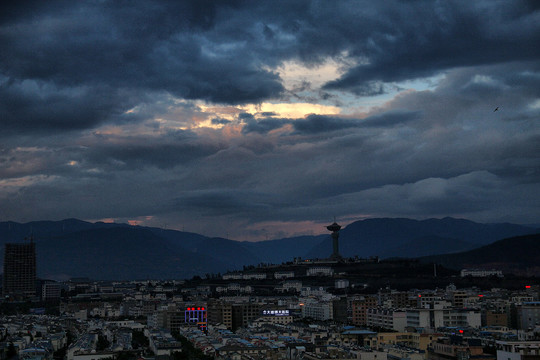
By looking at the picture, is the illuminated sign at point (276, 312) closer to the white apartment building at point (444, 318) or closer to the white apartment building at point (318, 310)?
the white apartment building at point (318, 310)

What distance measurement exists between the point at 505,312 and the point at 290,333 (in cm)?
3315

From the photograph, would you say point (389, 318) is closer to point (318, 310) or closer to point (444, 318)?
point (444, 318)

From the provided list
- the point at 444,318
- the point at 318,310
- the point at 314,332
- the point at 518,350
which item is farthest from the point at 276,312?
the point at 518,350

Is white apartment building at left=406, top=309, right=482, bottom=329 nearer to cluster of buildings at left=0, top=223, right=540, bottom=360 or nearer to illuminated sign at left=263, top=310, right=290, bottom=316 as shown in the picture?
cluster of buildings at left=0, top=223, right=540, bottom=360

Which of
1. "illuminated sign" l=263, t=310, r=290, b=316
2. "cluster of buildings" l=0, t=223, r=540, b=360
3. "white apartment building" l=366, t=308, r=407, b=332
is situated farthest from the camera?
"illuminated sign" l=263, t=310, r=290, b=316

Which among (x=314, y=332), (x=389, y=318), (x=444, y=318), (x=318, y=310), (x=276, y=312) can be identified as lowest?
(x=314, y=332)

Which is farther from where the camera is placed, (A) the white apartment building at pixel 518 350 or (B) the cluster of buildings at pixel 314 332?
(B) the cluster of buildings at pixel 314 332

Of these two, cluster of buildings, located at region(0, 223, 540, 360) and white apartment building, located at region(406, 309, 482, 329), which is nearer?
cluster of buildings, located at region(0, 223, 540, 360)

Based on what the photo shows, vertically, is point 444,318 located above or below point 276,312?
above

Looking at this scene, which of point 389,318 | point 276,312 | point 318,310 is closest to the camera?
point 389,318

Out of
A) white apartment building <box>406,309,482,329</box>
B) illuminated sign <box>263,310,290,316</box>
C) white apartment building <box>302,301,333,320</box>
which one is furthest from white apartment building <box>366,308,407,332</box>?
illuminated sign <box>263,310,290,316</box>

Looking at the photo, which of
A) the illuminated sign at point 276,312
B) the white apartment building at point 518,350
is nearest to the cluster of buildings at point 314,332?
the white apartment building at point 518,350

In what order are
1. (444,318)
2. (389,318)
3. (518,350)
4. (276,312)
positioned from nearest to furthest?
(518,350) → (444,318) → (389,318) → (276,312)

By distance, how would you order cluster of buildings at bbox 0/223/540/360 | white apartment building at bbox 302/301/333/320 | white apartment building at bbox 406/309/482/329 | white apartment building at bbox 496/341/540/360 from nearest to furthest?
white apartment building at bbox 496/341/540/360
cluster of buildings at bbox 0/223/540/360
white apartment building at bbox 406/309/482/329
white apartment building at bbox 302/301/333/320
